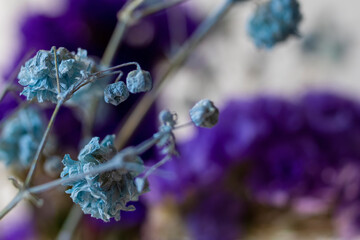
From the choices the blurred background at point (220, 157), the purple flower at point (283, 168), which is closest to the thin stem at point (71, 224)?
the blurred background at point (220, 157)

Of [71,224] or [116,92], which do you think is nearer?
[116,92]

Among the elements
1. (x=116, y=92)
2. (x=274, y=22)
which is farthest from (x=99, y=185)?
(x=274, y=22)

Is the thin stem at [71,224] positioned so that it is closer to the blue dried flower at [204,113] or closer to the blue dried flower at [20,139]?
the blue dried flower at [20,139]

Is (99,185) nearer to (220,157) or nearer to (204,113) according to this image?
(204,113)

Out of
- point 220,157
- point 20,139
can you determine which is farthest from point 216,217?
point 20,139

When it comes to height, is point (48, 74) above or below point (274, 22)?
below
